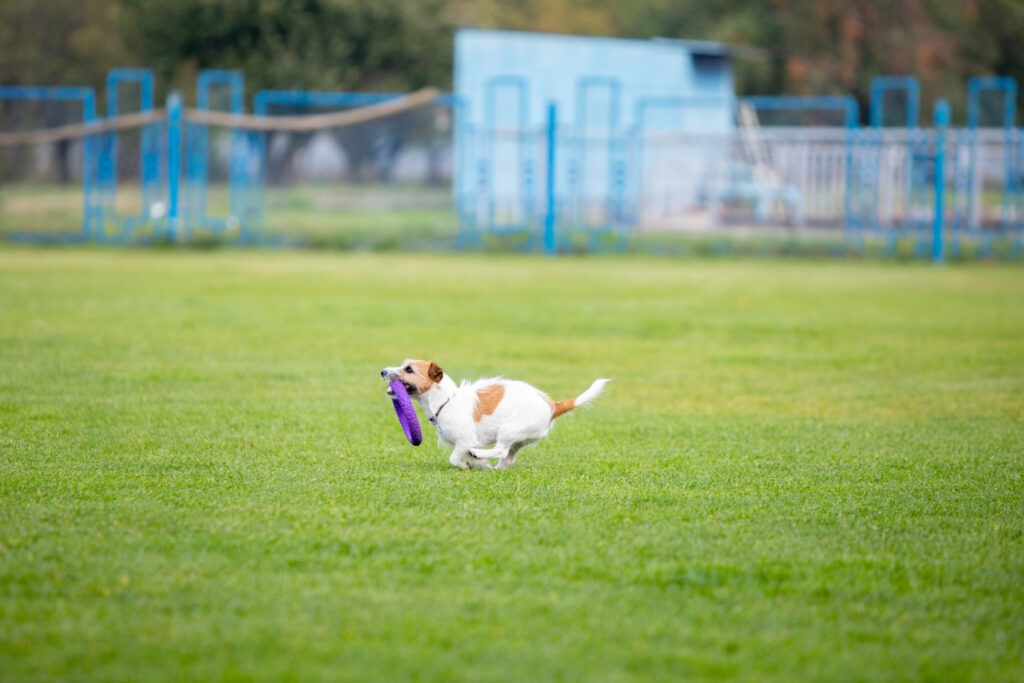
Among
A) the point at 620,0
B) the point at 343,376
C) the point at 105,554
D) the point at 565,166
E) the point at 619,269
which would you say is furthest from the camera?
the point at 620,0

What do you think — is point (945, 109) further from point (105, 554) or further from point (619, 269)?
point (105, 554)

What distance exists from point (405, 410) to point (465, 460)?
1.24 ft

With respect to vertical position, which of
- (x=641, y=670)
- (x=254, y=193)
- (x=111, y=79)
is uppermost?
(x=111, y=79)

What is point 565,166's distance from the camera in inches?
1219

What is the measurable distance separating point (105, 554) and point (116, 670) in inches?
44.1

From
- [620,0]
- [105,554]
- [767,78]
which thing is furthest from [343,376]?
[620,0]

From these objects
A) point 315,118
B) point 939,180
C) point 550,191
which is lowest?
point 550,191

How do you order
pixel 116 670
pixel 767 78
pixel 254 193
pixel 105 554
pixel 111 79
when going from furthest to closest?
pixel 767 78
pixel 111 79
pixel 254 193
pixel 105 554
pixel 116 670

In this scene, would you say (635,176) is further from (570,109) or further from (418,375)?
(418,375)

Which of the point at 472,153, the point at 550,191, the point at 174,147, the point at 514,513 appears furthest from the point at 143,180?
the point at 514,513

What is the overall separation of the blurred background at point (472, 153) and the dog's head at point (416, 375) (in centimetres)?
1825

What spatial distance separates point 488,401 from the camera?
568 cm

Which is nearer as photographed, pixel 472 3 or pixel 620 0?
pixel 472 3

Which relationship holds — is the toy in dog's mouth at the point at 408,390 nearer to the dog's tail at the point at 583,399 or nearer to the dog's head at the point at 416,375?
the dog's head at the point at 416,375
